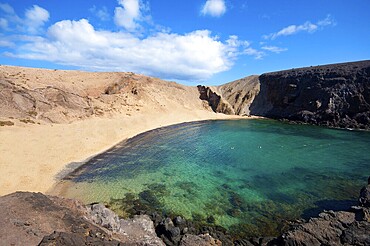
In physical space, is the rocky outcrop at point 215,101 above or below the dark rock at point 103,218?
above

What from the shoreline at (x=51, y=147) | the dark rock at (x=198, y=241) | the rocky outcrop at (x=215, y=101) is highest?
the rocky outcrop at (x=215, y=101)

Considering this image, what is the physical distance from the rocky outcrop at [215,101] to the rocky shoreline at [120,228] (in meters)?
57.8

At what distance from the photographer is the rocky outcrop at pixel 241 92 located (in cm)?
7656

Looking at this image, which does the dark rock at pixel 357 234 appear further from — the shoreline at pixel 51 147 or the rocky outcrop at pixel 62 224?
the shoreline at pixel 51 147

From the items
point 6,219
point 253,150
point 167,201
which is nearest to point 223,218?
point 167,201

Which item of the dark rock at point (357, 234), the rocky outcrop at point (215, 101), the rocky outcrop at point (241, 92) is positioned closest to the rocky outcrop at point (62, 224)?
the dark rock at point (357, 234)

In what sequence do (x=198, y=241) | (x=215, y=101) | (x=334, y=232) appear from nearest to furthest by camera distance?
1. (x=198, y=241)
2. (x=334, y=232)
3. (x=215, y=101)

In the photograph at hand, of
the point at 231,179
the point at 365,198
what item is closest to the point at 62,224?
the point at 231,179

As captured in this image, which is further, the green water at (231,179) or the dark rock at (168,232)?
the green water at (231,179)

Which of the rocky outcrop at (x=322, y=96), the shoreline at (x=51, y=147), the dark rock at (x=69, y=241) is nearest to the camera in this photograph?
the dark rock at (x=69, y=241)

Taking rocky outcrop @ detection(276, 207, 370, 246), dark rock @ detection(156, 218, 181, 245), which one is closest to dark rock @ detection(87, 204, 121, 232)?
dark rock @ detection(156, 218, 181, 245)

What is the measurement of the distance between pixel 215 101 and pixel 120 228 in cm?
6305

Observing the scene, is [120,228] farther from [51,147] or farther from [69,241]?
[51,147]

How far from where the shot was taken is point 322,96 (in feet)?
196
